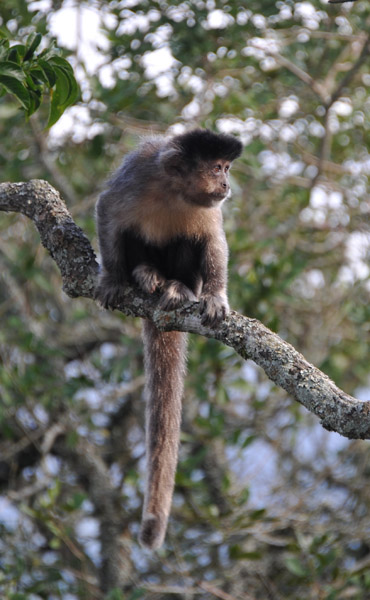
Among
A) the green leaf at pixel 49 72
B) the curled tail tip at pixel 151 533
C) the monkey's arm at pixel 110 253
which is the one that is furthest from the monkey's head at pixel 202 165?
the curled tail tip at pixel 151 533

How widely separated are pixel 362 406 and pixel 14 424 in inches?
218

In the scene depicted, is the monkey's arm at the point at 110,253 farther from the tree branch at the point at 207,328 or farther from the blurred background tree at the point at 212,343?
the blurred background tree at the point at 212,343

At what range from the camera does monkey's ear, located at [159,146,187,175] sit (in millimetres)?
4422

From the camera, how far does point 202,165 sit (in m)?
4.49

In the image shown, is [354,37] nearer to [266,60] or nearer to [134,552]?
[266,60]

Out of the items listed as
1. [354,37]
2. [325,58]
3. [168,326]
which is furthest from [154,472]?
[325,58]

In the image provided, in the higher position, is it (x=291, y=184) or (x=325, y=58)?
(x=325, y=58)

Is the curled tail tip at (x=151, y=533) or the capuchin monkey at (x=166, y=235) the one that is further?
the capuchin monkey at (x=166, y=235)

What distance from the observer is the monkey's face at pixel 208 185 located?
14.6 ft

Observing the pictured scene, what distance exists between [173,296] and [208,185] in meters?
1.06

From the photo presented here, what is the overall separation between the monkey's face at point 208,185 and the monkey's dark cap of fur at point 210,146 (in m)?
0.04

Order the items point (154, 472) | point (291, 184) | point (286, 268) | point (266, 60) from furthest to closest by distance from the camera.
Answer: point (291, 184), point (266, 60), point (286, 268), point (154, 472)

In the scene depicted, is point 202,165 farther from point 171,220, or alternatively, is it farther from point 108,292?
point 108,292

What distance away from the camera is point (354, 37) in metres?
6.20
